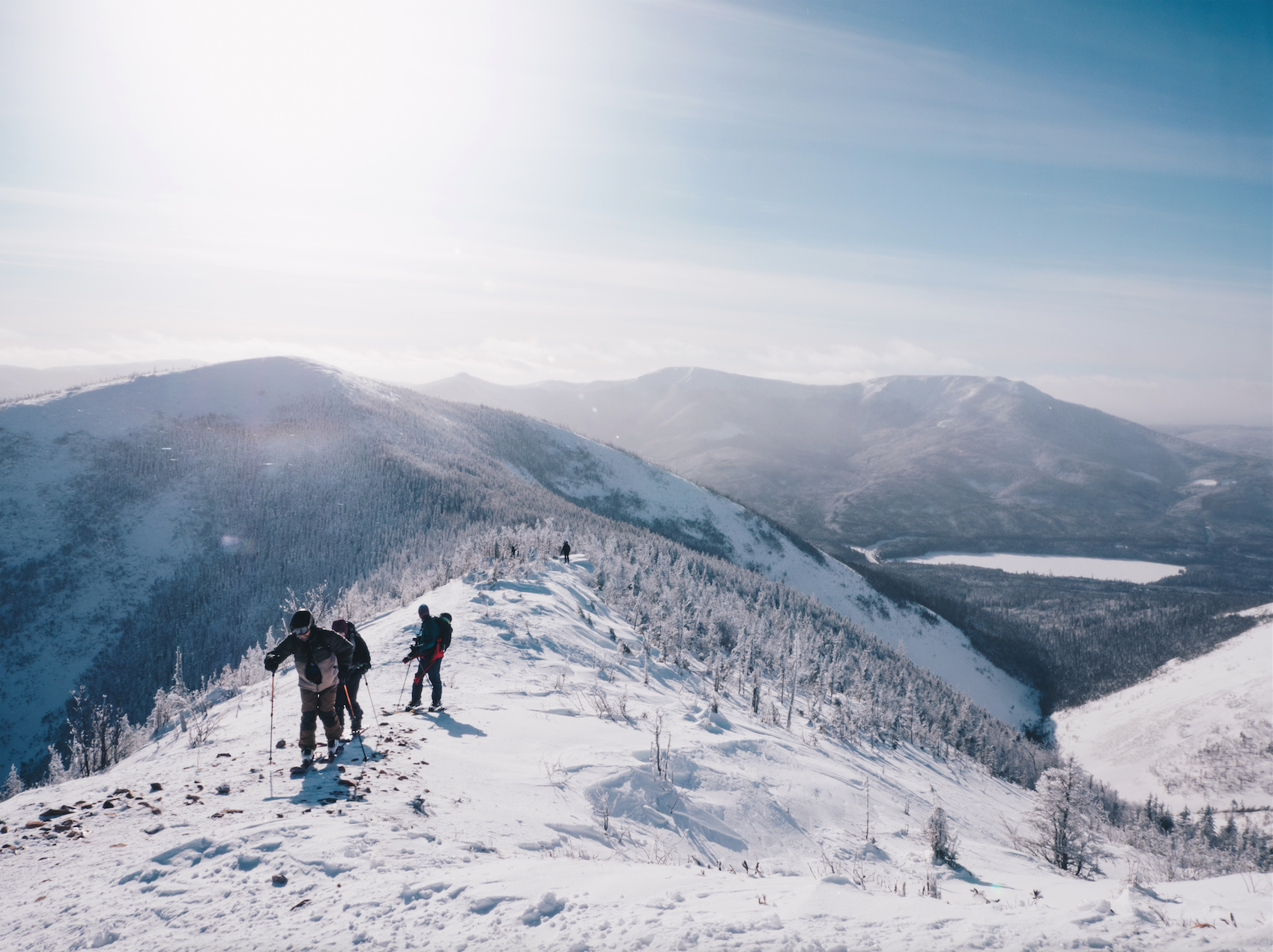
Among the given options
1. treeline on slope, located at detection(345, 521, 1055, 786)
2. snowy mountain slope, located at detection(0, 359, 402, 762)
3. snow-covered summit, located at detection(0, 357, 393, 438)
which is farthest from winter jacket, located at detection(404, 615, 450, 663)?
snow-covered summit, located at detection(0, 357, 393, 438)

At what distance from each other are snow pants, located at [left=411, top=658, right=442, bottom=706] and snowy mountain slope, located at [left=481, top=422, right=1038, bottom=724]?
7412 cm

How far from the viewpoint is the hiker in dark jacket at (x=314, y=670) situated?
9.64m

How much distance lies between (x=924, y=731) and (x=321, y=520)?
2239 inches

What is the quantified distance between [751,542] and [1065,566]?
15445 cm

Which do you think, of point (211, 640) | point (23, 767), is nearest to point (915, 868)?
point (23, 767)

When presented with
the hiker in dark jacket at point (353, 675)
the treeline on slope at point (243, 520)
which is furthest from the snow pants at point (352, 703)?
the treeline on slope at point (243, 520)

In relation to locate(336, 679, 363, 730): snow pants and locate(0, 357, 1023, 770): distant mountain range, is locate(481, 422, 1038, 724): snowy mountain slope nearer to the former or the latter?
locate(0, 357, 1023, 770): distant mountain range

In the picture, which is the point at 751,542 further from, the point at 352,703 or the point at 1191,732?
the point at 352,703

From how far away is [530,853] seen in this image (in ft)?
23.7

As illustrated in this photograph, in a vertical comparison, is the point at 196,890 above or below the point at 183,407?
below

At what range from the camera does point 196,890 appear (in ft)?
19.3

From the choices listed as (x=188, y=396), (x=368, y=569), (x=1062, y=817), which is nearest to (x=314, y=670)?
(x=1062, y=817)

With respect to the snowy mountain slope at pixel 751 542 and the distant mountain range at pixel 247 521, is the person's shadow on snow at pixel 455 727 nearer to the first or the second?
the distant mountain range at pixel 247 521

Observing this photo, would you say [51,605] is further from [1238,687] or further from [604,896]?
[1238,687]
